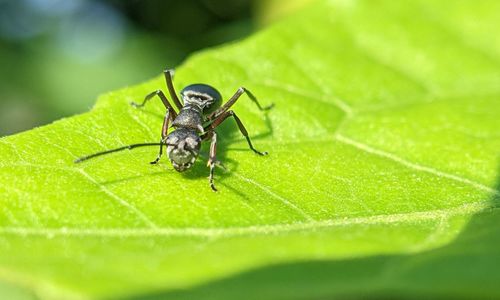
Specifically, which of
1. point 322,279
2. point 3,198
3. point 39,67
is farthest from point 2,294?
point 39,67

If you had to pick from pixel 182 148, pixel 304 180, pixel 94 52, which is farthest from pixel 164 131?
pixel 94 52

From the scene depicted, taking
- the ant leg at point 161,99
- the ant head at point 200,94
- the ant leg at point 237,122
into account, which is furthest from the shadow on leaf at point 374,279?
the ant head at point 200,94

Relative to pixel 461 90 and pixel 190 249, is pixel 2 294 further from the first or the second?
pixel 461 90

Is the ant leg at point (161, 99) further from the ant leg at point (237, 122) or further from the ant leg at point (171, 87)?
the ant leg at point (237, 122)

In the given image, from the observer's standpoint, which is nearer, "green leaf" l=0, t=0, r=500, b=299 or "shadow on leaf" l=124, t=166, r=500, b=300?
"shadow on leaf" l=124, t=166, r=500, b=300

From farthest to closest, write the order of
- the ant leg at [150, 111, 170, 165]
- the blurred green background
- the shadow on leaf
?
the blurred green background
the ant leg at [150, 111, 170, 165]
the shadow on leaf

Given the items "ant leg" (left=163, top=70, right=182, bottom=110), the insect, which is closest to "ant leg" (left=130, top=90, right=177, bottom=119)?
the insect

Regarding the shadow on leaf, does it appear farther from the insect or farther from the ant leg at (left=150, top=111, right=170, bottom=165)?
the ant leg at (left=150, top=111, right=170, bottom=165)
